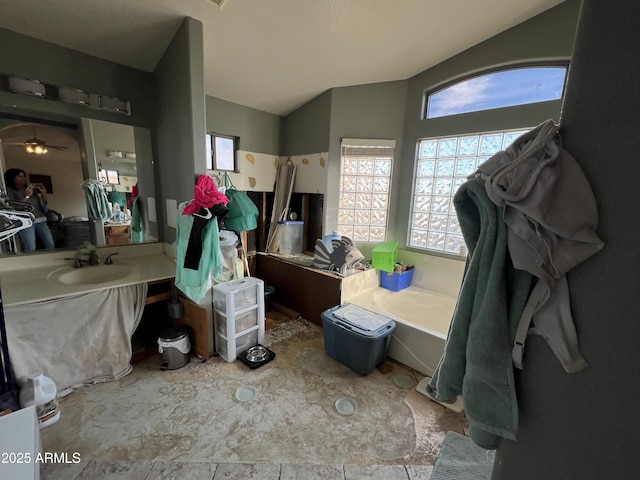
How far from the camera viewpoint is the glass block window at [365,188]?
2.94 meters

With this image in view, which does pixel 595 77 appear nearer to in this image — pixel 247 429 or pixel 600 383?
pixel 600 383

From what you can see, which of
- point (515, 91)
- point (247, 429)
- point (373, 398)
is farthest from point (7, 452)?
point (515, 91)

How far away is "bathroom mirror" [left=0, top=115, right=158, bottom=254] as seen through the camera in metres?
1.79

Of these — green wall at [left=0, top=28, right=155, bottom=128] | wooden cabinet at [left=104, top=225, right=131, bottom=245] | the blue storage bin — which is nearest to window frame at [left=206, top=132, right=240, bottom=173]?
green wall at [left=0, top=28, right=155, bottom=128]

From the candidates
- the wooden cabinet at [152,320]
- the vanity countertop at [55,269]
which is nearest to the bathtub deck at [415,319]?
the wooden cabinet at [152,320]

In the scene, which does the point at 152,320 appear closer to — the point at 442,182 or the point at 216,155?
the point at 216,155

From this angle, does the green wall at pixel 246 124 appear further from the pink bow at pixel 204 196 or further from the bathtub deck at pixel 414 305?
the bathtub deck at pixel 414 305

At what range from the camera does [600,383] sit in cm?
52

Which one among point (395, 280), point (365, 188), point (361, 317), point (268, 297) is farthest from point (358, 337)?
point (365, 188)

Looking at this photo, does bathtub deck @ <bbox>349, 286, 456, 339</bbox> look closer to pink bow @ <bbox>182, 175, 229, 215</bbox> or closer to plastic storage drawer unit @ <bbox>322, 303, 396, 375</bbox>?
plastic storage drawer unit @ <bbox>322, 303, 396, 375</bbox>

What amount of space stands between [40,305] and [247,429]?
1427 millimetres

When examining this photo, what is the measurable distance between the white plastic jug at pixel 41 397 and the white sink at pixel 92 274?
1.96 feet

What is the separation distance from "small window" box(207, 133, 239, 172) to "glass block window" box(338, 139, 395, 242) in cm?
123

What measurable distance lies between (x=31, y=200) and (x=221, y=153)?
5.09 ft
